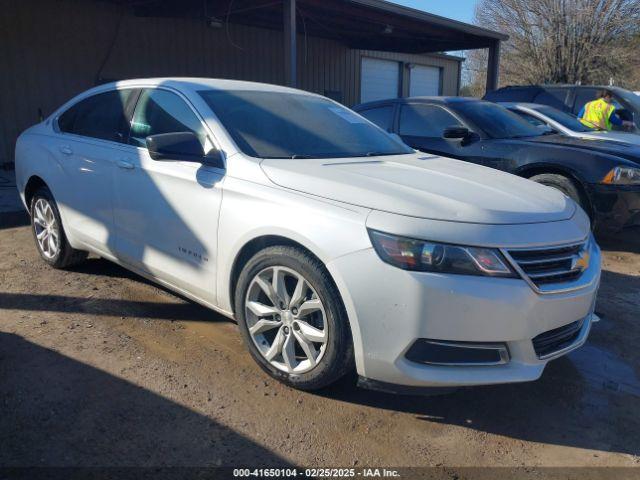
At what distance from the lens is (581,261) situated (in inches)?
115

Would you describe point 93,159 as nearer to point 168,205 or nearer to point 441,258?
point 168,205

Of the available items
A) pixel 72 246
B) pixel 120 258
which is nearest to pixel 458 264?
pixel 120 258

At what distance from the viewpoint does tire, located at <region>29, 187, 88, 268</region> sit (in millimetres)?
4754

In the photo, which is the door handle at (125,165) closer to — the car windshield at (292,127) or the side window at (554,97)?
the car windshield at (292,127)

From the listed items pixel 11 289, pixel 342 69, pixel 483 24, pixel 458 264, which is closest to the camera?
pixel 458 264

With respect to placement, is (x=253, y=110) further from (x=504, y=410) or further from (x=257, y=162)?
(x=504, y=410)

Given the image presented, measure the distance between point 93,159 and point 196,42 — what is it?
9786 mm

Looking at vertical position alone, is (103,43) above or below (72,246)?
above

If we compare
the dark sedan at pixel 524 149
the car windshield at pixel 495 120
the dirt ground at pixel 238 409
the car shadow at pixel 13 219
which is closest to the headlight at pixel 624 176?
the dark sedan at pixel 524 149

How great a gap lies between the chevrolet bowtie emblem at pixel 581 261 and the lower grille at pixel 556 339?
29cm

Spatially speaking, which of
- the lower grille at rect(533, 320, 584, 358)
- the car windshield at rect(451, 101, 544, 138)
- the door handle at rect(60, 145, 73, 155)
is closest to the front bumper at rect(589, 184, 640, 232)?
the car windshield at rect(451, 101, 544, 138)

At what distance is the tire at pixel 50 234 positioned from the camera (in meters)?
4.75

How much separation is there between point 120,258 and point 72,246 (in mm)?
782

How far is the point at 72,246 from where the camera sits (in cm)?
466
